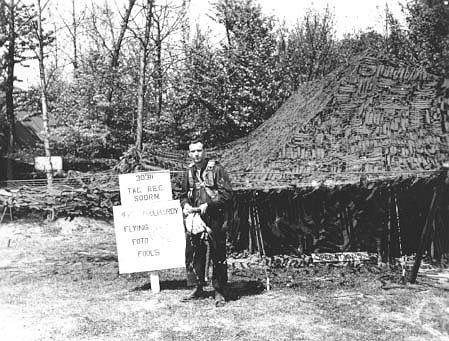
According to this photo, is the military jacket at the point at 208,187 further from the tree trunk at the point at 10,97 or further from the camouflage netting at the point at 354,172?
the tree trunk at the point at 10,97

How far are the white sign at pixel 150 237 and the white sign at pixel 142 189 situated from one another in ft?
0.28

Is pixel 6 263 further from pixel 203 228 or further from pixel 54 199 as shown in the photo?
pixel 203 228

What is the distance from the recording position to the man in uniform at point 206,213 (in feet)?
22.9

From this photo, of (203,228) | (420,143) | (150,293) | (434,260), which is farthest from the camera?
(420,143)

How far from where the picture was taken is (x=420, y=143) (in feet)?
29.8

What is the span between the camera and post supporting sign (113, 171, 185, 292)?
7738 millimetres

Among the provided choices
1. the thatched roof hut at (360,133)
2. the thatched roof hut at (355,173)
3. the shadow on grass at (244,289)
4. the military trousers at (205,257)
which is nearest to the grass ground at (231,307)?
the shadow on grass at (244,289)

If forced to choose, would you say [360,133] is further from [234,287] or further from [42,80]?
[42,80]

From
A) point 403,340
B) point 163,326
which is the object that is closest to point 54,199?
point 163,326

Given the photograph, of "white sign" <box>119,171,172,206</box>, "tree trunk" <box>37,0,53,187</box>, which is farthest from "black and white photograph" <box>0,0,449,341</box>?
"tree trunk" <box>37,0,53,187</box>

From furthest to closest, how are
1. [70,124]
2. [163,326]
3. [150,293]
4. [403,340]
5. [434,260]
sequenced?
[70,124] → [434,260] → [150,293] → [163,326] → [403,340]

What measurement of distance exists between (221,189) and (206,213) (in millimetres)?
357

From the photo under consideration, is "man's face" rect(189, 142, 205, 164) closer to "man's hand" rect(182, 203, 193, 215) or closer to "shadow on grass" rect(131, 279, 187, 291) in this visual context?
"man's hand" rect(182, 203, 193, 215)

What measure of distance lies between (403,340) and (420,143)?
14.7ft
